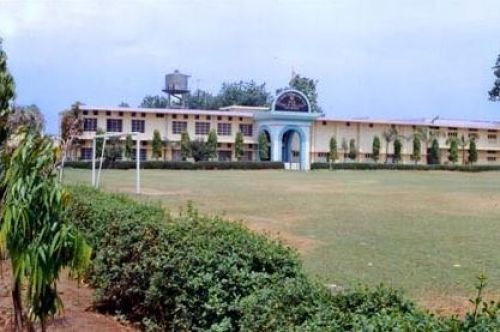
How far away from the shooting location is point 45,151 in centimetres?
339

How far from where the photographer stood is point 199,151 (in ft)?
171

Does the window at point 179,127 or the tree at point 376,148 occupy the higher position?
the window at point 179,127

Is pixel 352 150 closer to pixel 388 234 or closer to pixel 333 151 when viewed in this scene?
pixel 333 151

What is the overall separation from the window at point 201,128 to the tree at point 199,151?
3.98 meters

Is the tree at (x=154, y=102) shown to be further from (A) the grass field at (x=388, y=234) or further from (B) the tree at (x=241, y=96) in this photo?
(A) the grass field at (x=388, y=234)

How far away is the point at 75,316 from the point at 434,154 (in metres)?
57.2

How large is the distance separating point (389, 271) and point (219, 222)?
3.40 meters

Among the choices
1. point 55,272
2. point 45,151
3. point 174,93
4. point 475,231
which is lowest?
point 475,231

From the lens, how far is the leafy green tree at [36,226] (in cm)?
312

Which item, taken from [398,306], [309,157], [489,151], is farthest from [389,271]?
[489,151]

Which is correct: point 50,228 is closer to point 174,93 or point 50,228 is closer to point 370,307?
point 370,307

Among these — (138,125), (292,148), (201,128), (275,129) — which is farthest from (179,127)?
(292,148)

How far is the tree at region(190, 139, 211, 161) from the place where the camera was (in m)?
A: 52.2

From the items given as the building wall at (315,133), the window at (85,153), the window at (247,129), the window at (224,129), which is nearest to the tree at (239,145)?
the building wall at (315,133)
